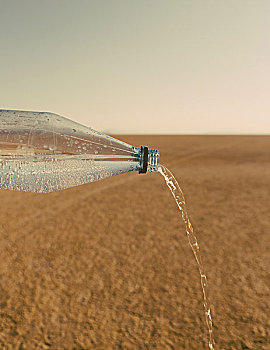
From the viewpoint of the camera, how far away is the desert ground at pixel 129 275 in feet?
13.2

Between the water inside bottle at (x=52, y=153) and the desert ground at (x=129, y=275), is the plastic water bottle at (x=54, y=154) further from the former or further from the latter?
the desert ground at (x=129, y=275)

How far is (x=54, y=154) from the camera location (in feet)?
6.07

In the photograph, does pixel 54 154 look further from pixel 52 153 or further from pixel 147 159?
pixel 147 159

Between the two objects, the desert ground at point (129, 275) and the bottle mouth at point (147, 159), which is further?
the desert ground at point (129, 275)

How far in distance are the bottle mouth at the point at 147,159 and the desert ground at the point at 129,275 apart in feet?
9.97

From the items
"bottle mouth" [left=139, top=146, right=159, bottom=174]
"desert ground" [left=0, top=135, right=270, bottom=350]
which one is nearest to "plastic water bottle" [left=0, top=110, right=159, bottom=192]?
"bottle mouth" [left=139, top=146, right=159, bottom=174]

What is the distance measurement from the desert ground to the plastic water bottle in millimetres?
2927

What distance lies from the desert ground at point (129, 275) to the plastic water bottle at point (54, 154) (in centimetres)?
293

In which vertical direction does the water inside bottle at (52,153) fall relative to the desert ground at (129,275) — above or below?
above

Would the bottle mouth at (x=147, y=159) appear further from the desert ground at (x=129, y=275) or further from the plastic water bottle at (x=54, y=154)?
the desert ground at (x=129, y=275)

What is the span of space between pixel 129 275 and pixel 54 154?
12.2ft

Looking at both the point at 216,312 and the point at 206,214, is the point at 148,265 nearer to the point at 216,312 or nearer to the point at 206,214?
the point at 216,312

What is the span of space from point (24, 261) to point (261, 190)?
8.02 metres

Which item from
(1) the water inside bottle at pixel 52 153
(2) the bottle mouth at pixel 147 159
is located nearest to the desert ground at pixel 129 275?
(1) the water inside bottle at pixel 52 153
